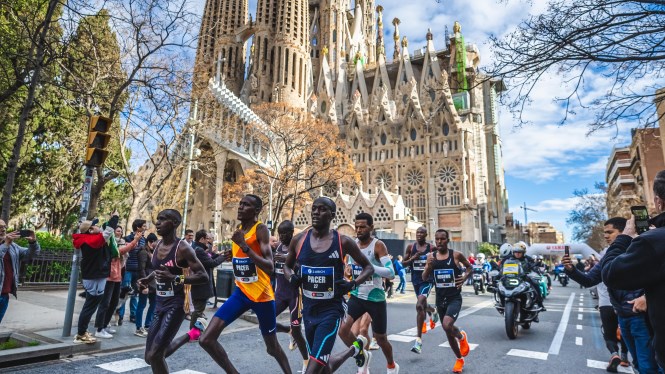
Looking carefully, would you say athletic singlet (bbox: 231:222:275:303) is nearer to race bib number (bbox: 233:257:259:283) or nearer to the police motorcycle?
race bib number (bbox: 233:257:259:283)

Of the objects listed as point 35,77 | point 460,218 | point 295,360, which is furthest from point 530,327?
point 460,218

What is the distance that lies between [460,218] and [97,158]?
4230cm

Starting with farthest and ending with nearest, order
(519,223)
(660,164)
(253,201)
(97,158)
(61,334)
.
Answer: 1. (519,223)
2. (660,164)
3. (97,158)
4. (61,334)
5. (253,201)

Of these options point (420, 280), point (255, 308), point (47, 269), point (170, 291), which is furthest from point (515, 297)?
point (47, 269)

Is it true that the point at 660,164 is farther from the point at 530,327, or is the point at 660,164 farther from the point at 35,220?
the point at 35,220

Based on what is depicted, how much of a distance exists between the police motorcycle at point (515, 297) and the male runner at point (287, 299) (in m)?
3.96

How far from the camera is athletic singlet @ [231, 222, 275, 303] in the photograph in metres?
3.84

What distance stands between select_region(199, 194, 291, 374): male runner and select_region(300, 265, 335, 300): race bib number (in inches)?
16.5

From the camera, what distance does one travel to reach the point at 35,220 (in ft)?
83.7

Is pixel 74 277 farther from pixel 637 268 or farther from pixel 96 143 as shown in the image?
pixel 637 268

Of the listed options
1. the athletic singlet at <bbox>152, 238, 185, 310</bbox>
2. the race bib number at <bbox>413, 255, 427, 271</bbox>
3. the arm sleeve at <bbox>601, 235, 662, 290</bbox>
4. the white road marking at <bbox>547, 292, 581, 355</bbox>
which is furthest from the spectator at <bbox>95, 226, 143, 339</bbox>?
the white road marking at <bbox>547, 292, 581, 355</bbox>

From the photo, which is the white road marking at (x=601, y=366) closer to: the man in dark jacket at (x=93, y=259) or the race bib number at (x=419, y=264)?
the race bib number at (x=419, y=264)

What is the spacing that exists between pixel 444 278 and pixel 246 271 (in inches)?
128

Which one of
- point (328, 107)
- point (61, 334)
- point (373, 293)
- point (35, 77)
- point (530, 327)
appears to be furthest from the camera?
point (328, 107)
